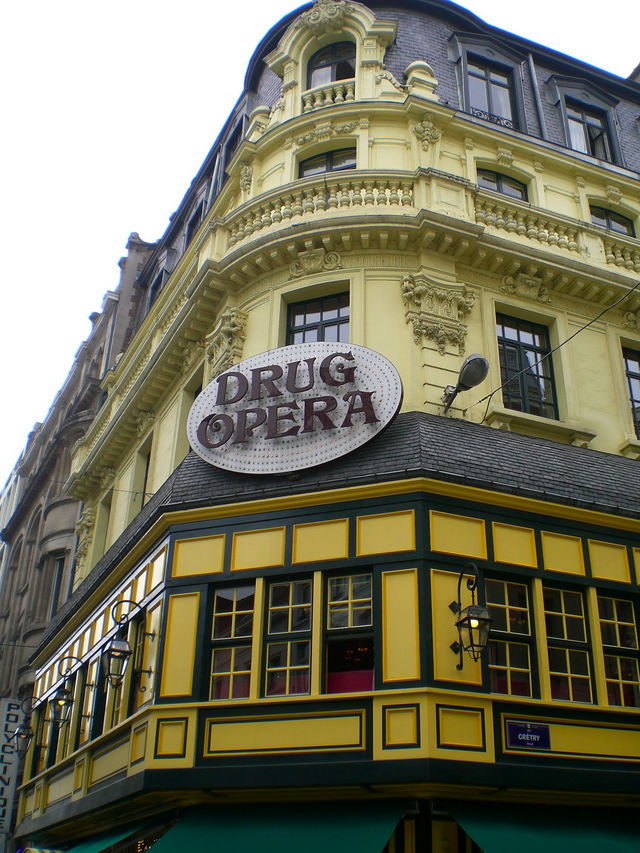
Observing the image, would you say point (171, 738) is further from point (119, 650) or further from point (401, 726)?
point (401, 726)

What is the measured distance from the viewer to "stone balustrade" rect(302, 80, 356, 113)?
20.8 meters

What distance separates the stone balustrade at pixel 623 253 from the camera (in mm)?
19844

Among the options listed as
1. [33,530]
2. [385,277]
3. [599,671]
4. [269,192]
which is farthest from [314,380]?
[33,530]

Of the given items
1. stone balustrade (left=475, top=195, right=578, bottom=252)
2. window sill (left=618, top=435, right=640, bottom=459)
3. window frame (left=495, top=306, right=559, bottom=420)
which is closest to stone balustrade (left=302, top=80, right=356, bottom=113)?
stone balustrade (left=475, top=195, right=578, bottom=252)

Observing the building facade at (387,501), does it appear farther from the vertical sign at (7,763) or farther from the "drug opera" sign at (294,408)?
the vertical sign at (7,763)

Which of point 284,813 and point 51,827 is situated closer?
point 284,813

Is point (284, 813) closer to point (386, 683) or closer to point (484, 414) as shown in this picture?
point (386, 683)

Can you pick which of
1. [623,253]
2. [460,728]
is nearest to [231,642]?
[460,728]

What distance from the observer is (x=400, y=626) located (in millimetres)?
12305

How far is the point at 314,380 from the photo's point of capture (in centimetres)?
1559

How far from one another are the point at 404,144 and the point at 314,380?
7335 millimetres

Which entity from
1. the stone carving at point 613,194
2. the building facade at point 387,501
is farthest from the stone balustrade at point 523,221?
the stone carving at point 613,194

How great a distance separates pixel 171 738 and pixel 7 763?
13461mm

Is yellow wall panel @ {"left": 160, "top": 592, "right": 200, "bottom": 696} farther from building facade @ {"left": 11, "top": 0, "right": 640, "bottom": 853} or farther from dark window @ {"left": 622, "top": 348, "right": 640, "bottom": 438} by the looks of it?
dark window @ {"left": 622, "top": 348, "right": 640, "bottom": 438}
